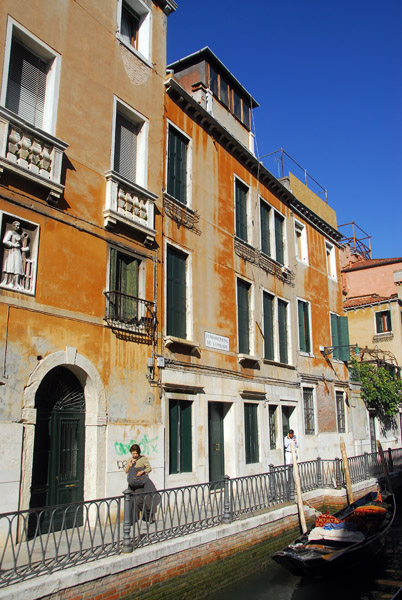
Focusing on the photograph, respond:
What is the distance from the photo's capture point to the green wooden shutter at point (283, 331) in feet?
59.1

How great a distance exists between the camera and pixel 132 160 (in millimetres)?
12375

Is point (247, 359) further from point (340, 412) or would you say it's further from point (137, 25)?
point (137, 25)

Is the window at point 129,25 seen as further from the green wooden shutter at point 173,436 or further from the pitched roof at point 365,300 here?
the pitched roof at point 365,300

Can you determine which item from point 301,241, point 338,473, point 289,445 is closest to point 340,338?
point 301,241

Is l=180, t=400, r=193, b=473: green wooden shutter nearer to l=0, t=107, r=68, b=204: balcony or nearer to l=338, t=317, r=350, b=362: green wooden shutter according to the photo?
l=0, t=107, r=68, b=204: balcony

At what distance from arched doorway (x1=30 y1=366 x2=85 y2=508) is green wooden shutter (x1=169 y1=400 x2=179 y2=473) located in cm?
270

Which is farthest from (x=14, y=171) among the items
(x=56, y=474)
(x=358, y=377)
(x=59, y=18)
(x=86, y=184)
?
(x=358, y=377)

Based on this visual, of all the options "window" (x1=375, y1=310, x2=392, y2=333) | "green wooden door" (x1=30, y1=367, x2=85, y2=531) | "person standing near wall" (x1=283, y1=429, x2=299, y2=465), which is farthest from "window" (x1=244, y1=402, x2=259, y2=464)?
"window" (x1=375, y1=310, x2=392, y2=333)

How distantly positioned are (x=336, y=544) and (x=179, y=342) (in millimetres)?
5641

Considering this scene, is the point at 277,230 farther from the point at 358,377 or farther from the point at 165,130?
the point at 358,377

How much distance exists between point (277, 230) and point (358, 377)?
9131 millimetres

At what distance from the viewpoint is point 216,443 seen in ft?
45.5

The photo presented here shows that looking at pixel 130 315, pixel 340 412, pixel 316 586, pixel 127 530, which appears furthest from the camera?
pixel 340 412

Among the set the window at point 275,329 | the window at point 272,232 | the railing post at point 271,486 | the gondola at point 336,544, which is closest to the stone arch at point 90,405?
the gondola at point 336,544
